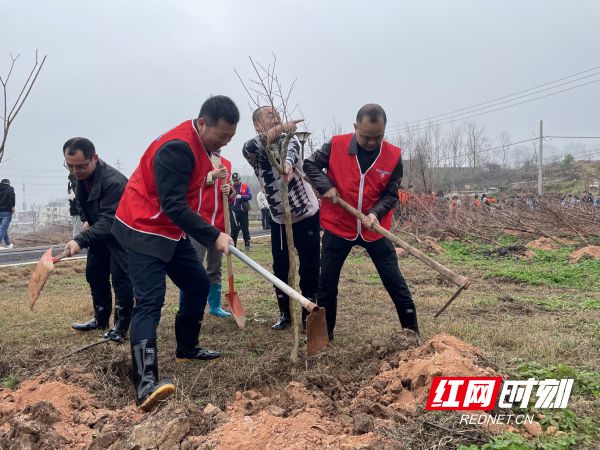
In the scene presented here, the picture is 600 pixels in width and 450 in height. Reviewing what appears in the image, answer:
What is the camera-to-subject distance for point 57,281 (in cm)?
832

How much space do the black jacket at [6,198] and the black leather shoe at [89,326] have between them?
34.2 ft

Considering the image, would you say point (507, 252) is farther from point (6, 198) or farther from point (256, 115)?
point (6, 198)

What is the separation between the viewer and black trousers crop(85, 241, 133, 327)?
4.55m

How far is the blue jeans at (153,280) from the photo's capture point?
3146 millimetres

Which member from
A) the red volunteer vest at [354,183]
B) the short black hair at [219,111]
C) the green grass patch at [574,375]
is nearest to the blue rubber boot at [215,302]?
the red volunteer vest at [354,183]

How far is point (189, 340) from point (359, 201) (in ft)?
5.27

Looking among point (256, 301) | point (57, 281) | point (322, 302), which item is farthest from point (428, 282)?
point (57, 281)

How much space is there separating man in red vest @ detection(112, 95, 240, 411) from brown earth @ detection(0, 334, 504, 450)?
38 cm

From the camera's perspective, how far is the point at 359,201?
157 inches

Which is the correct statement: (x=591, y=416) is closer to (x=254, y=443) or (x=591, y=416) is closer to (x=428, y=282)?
(x=254, y=443)

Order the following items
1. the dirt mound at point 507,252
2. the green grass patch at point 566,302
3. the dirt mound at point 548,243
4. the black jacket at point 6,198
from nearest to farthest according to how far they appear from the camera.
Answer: the green grass patch at point 566,302 < the dirt mound at point 507,252 < the dirt mound at point 548,243 < the black jacket at point 6,198

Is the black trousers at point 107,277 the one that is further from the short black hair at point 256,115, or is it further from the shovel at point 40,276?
the short black hair at point 256,115

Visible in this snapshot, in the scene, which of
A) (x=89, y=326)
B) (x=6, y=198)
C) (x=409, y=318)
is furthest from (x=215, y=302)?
(x=6, y=198)

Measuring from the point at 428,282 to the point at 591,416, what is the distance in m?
5.07
